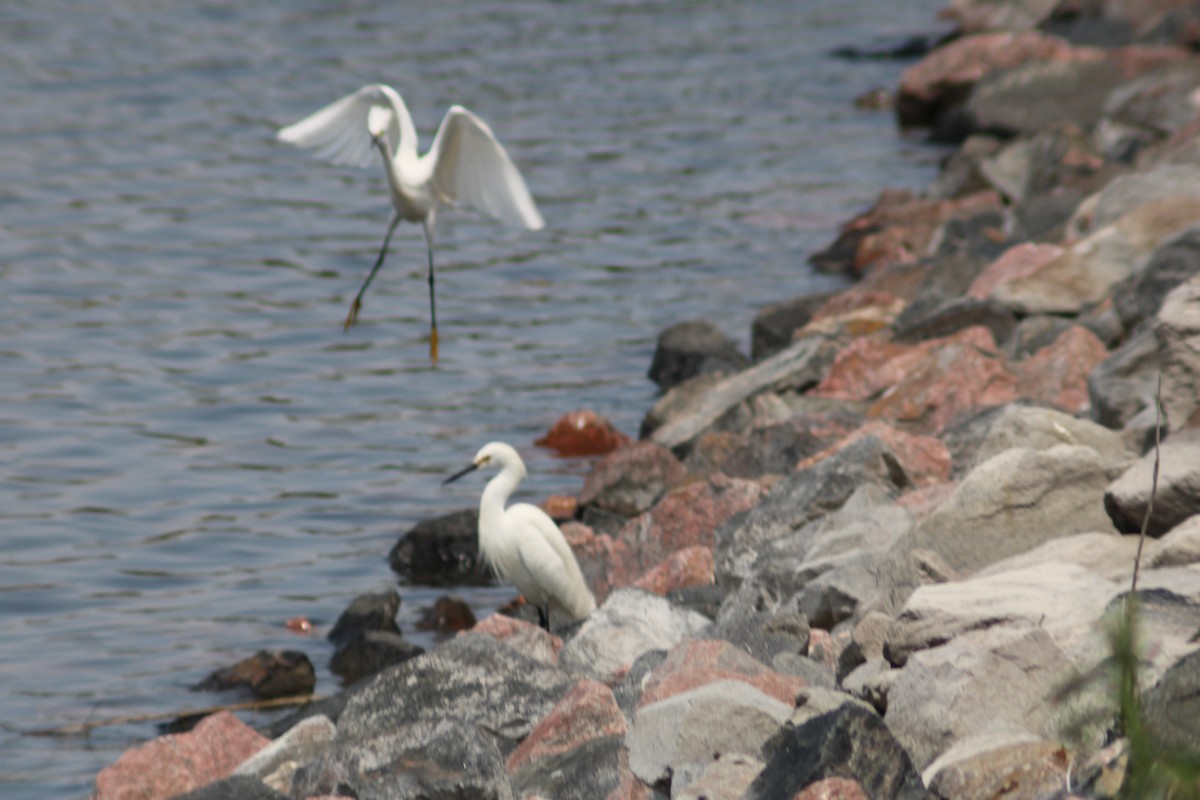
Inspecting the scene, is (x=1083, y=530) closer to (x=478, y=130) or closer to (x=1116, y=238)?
(x=478, y=130)

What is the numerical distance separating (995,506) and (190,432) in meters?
6.54

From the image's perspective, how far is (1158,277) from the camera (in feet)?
25.7

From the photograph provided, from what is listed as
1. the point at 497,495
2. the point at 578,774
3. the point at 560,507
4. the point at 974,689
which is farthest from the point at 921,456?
the point at 974,689

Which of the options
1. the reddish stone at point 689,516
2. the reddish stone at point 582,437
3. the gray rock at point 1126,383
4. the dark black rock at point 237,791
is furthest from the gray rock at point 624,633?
the reddish stone at point 582,437

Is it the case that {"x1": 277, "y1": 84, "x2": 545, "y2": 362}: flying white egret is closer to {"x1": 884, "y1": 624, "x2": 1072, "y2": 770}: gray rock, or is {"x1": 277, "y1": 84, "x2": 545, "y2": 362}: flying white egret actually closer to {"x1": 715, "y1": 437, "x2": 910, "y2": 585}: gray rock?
{"x1": 715, "y1": 437, "x2": 910, "y2": 585}: gray rock

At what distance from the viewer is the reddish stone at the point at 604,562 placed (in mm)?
7598

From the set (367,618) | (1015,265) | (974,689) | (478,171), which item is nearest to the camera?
(974,689)

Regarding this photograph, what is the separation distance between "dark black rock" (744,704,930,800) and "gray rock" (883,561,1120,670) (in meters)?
0.55

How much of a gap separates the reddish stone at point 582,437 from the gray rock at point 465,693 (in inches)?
213

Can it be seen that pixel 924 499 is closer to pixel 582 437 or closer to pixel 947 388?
pixel 947 388

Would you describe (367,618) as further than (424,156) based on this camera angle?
No

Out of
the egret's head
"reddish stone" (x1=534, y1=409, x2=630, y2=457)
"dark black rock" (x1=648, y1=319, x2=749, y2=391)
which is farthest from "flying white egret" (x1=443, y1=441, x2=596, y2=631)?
"dark black rock" (x1=648, y1=319, x2=749, y2=391)

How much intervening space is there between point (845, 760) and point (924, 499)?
2.80 metres

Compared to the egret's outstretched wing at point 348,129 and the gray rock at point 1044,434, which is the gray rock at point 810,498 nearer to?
the gray rock at point 1044,434
